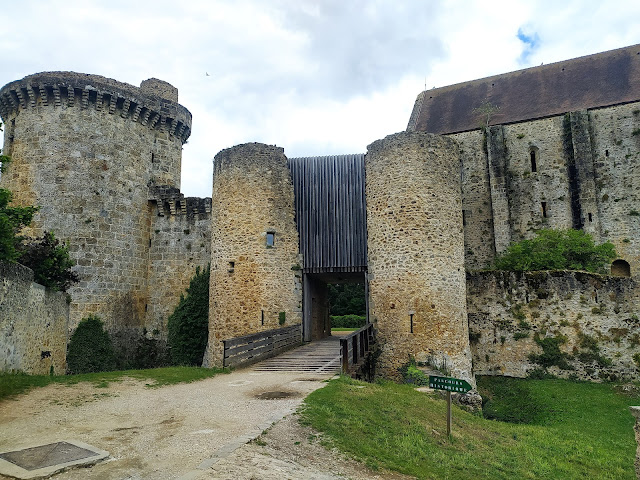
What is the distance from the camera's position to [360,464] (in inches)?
224

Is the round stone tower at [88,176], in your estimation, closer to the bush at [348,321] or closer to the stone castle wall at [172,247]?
the stone castle wall at [172,247]

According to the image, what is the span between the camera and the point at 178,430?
6.43 metres

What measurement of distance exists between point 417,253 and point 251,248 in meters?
5.36

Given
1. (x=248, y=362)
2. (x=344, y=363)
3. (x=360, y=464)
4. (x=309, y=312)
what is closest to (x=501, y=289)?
(x=309, y=312)

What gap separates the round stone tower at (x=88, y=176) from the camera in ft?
59.1

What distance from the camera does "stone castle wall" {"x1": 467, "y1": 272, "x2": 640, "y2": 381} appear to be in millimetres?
15867

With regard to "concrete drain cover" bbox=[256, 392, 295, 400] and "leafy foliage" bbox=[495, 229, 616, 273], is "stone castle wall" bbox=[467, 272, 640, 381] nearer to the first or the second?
"leafy foliage" bbox=[495, 229, 616, 273]

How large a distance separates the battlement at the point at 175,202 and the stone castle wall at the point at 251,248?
3.26 metres

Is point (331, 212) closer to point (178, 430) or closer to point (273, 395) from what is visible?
point (273, 395)

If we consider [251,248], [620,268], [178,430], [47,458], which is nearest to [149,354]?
[251,248]

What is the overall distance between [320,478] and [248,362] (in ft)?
27.8

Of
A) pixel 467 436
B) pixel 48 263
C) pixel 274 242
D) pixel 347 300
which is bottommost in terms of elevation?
pixel 467 436

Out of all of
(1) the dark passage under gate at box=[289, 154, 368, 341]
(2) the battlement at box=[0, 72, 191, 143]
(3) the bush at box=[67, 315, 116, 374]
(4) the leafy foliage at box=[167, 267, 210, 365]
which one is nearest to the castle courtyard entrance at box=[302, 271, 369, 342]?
(1) the dark passage under gate at box=[289, 154, 368, 341]

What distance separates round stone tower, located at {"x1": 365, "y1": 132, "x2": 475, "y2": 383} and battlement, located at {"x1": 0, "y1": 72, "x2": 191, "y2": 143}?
996 centimetres
